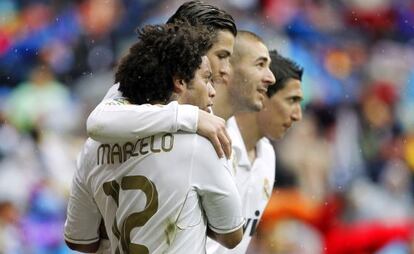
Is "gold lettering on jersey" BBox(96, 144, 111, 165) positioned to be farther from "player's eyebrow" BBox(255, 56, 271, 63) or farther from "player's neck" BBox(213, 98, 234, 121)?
"player's eyebrow" BBox(255, 56, 271, 63)

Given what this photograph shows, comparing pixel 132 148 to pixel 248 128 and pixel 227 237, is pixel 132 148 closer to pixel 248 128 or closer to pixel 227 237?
pixel 227 237

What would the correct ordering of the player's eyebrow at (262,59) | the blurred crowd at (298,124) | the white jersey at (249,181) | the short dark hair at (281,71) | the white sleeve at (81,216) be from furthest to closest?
the blurred crowd at (298,124) < the short dark hair at (281,71) < the white jersey at (249,181) < the player's eyebrow at (262,59) < the white sleeve at (81,216)

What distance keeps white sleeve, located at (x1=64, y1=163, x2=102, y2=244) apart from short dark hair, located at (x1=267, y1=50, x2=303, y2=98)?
2276mm

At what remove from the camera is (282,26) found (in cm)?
994

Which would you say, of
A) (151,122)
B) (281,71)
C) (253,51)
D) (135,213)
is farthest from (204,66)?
(281,71)

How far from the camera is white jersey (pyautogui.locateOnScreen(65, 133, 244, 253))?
3590 millimetres

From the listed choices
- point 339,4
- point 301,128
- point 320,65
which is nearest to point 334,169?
point 301,128

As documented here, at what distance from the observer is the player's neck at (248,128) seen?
18.6 ft

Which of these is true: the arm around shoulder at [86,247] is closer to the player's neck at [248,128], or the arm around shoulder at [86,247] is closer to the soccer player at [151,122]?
the soccer player at [151,122]

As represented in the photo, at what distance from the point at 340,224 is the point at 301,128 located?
88 centimetres

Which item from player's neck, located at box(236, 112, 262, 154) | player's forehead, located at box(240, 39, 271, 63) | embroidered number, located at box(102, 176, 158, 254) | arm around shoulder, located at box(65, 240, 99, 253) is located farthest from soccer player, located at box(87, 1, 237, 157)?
player's neck, located at box(236, 112, 262, 154)

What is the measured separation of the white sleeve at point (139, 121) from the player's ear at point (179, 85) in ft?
0.26

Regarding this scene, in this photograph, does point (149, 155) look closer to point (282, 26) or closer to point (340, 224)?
point (340, 224)

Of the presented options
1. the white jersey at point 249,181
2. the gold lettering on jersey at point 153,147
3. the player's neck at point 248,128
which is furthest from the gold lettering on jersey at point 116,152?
the player's neck at point 248,128
